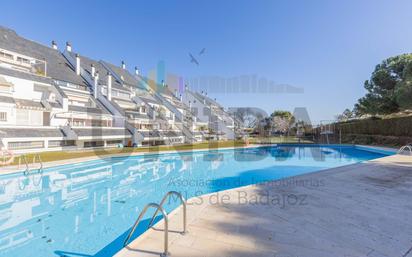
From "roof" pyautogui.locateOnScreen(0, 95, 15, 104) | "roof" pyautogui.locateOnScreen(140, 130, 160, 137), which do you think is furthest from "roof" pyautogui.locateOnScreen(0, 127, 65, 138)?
"roof" pyautogui.locateOnScreen(140, 130, 160, 137)

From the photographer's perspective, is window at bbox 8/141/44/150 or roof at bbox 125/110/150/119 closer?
window at bbox 8/141/44/150

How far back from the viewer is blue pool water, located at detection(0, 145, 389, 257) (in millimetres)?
4977

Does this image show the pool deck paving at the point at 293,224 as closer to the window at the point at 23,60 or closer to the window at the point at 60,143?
the window at the point at 60,143

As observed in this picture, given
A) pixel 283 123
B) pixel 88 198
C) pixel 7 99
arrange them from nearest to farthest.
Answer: pixel 88 198
pixel 7 99
pixel 283 123

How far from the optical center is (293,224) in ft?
13.9

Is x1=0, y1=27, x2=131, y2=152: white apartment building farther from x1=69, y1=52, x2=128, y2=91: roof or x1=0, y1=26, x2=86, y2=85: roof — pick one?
x1=69, y1=52, x2=128, y2=91: roof

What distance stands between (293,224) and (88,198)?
7.52 meters

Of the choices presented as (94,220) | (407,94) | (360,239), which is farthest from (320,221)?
(407,94)

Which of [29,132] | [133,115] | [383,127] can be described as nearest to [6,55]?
[29,132]

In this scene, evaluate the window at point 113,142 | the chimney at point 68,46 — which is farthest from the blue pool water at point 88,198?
the chimney at point 68,46

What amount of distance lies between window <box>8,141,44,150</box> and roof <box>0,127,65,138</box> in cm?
63

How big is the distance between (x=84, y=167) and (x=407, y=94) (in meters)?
25.4

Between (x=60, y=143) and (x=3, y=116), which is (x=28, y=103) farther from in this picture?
(x=60, y=143)

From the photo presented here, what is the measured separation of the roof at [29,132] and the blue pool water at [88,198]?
23.2 feet
